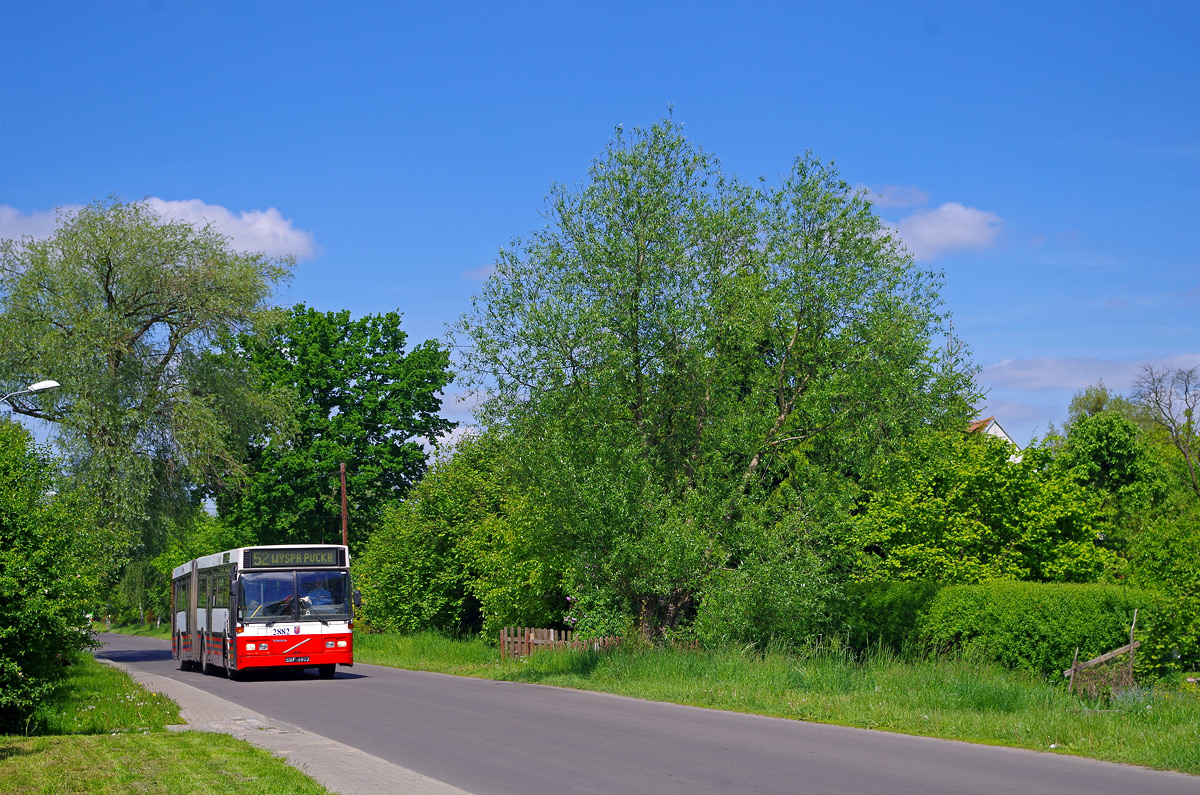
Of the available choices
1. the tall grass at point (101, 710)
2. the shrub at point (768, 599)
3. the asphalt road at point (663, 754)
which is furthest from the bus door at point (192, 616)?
the shrub at point (768, 599)

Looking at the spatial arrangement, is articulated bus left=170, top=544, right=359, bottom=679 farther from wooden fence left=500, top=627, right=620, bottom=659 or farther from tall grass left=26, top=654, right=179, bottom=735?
Answer: tall grass left=26, top=654, right=179, bottom=735

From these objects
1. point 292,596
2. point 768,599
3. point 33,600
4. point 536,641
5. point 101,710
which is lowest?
point 536,641

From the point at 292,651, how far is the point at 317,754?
1517 centimetres

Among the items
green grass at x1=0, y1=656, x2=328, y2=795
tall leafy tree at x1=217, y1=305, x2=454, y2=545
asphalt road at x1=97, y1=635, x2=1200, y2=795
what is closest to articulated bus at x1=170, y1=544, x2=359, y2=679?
asphalt road at x1=97, y1=635, x2=1200, y2=795

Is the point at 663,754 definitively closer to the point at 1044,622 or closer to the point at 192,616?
the point at 1044,622

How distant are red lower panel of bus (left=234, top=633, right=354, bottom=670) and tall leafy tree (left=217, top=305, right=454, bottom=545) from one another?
2860cm

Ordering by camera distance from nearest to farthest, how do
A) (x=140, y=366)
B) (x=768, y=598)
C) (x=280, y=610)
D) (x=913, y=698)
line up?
(x=913, y=698) → (x=768, y=598) → (x=280, y=610) → (x=140, y=366)

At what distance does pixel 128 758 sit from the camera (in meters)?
11.3

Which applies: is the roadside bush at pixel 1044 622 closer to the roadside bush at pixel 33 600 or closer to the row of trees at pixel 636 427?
the row of trees at pixel 636 427

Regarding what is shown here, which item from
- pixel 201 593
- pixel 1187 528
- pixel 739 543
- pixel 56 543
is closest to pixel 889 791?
pixel 56 543

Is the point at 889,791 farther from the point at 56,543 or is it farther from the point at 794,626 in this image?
the point at 794,626

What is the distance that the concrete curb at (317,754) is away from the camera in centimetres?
975

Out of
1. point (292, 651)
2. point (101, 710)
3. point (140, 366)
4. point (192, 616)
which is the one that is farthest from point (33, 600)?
point (140, 366)

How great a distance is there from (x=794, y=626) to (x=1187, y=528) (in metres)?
7.33
